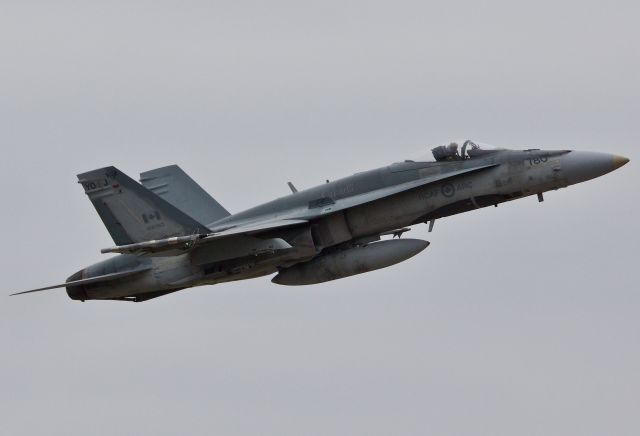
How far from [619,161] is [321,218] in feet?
18.1

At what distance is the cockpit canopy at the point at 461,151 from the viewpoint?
30.7m

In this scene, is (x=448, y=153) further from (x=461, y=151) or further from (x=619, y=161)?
(x=619, y=161)

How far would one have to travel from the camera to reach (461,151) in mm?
30828

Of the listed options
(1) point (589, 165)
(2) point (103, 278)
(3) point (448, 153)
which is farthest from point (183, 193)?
(1) point (589, 165)

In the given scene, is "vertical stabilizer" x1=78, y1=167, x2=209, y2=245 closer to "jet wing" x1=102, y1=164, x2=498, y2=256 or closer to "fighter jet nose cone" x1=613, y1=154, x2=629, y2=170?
"jet wing" x1=102, y1=164, x2=498, y2=256

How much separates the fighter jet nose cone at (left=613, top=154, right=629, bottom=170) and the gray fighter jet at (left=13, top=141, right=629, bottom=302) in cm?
2

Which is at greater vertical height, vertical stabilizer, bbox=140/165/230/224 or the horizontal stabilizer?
vertical stabilizer, bbox=140/165/230/224

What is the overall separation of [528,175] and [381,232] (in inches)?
120

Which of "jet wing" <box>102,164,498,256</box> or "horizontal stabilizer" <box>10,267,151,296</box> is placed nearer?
"jet wing" <box>102,164,498,256</box>

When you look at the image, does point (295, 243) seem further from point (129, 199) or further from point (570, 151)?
point (570, 151)

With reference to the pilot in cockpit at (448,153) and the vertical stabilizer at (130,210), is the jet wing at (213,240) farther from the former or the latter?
the pilot in cockpit at (448,153)

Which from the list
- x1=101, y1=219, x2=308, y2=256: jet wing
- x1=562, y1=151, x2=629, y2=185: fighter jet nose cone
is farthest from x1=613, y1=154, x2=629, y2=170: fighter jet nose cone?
x1=101, y1=219, x2=308, y2=256: jet wing

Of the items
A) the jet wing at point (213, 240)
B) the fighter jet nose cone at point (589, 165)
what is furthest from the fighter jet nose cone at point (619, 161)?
the jet wing at point (213, 240)

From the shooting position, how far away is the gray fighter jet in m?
30.3
